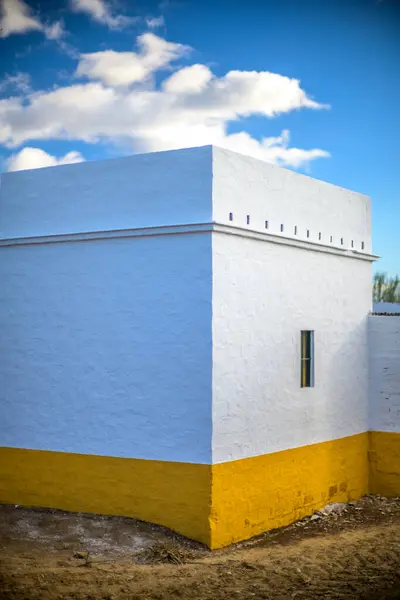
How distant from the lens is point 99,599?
8.77 metres

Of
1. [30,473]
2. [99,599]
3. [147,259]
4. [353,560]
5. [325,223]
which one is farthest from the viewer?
[325,223]

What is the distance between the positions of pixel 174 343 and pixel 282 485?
111 inches

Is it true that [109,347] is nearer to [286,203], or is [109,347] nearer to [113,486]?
[113,486]

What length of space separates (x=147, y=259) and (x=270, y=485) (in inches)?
145

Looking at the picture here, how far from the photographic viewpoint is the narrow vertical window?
42.1 ft

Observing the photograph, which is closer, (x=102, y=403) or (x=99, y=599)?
(x=99, y=599)

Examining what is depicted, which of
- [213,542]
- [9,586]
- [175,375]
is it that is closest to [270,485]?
[213,542]

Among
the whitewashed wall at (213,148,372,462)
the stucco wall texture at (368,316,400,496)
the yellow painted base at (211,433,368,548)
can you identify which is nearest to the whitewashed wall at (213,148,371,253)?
the whitewashed wall at (213,148,372,462)

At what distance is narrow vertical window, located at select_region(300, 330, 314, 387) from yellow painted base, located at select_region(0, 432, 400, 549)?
40.6 inches

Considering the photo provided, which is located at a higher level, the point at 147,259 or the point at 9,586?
the point at 147,259

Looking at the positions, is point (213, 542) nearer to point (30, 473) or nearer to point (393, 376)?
point (30, 473)

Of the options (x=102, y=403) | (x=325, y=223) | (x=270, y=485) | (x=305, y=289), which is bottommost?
(x=270, y=485)

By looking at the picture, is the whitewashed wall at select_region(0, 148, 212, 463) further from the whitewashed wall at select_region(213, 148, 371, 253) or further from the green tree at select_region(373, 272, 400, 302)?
the green tree at select_region(373, 272, 400, 302)

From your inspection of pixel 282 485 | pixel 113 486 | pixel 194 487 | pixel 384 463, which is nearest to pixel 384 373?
pixel 384 463
